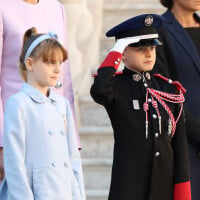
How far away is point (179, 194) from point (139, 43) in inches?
27.1

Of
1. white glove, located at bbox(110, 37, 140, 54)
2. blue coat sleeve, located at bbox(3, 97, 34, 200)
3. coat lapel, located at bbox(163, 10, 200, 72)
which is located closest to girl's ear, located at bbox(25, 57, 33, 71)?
blue coat sleeve, located at bbox(3, 97, 34, 200)

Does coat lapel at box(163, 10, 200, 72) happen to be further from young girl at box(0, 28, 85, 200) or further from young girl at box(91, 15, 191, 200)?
young girl at box(0, 28, 85, 200)

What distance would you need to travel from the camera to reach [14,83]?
10.6 feet

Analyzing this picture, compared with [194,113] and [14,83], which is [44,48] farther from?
[194,113]

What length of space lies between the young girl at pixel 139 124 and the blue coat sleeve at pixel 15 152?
1.77 feet

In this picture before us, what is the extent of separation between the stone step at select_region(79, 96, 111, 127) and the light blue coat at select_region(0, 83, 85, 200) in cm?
210

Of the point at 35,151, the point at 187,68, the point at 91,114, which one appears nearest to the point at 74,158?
the point at 35,151

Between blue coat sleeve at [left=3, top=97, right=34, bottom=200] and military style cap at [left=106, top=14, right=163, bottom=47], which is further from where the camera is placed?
military style cap at [left=106, top=14, right=163, bottom=47]

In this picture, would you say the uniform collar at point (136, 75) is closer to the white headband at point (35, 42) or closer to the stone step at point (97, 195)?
the white headband at point (35, 42)

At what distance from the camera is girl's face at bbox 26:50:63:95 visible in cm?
300

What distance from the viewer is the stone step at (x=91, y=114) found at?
5.18 metres

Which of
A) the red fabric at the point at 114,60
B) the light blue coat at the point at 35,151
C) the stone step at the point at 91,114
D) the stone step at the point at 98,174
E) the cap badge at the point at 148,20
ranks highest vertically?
the cap badge at the point at 148,20

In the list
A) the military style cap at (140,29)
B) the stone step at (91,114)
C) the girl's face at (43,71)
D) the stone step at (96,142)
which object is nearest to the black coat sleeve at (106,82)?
the military style cap at (140,29)

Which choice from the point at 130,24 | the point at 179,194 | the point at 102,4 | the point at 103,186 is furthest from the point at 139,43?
the point at 102,4
